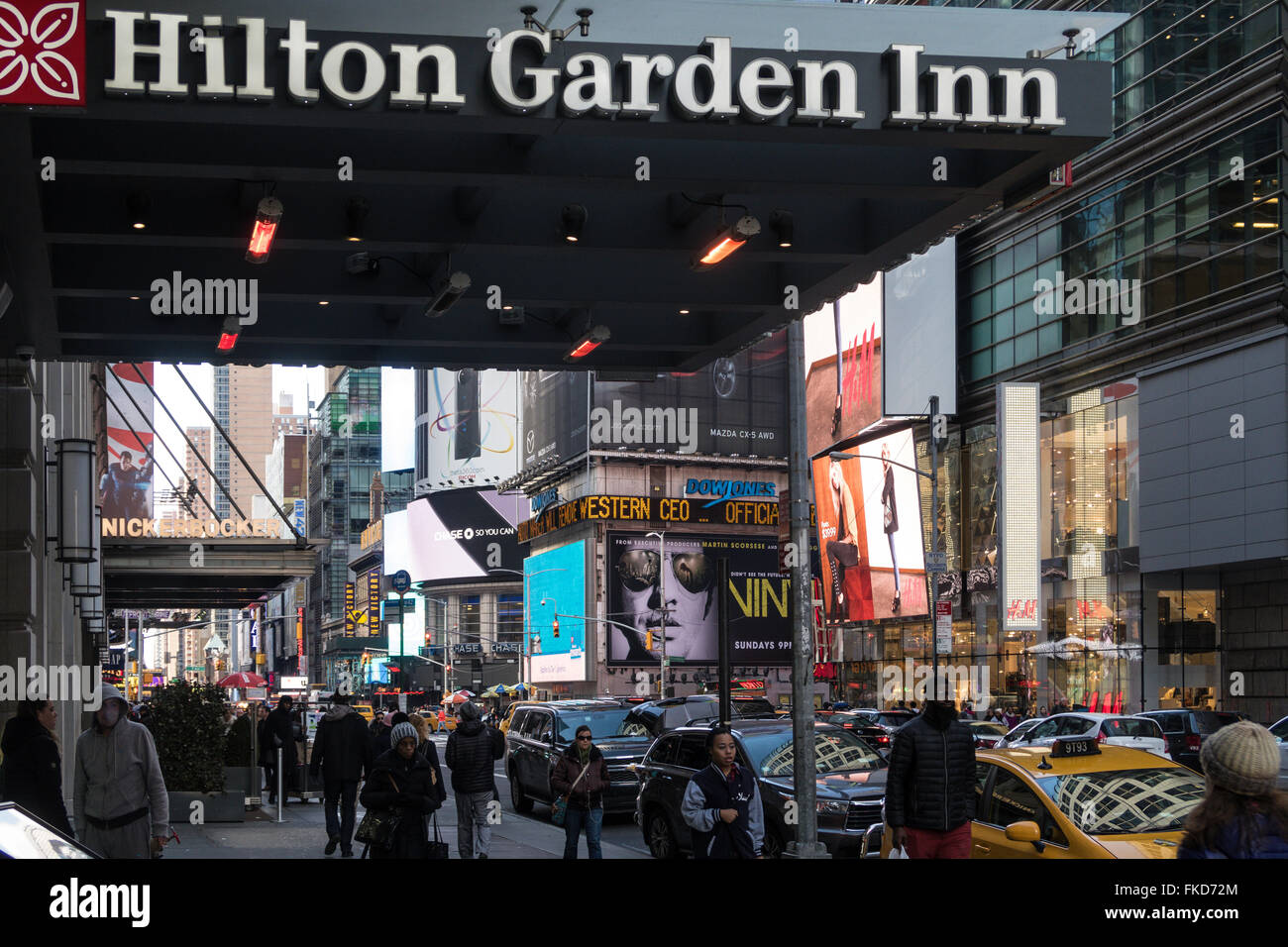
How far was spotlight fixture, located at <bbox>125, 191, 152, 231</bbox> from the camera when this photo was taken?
1153cm

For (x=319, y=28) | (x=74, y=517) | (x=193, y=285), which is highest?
(x=319, y=28)

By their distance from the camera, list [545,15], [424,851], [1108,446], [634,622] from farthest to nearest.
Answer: [634,622] < [1108,446] < [424,851] < [545,15]

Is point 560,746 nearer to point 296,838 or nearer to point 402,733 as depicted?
point 296,838

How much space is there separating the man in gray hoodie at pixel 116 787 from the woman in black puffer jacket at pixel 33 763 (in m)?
0.63

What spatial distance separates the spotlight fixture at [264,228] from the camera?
10617 millimetres

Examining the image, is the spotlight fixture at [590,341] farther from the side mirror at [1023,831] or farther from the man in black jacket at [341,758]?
the side mirror at [1023,831]

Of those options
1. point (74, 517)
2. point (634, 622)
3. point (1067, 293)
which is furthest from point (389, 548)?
point (74, 517)

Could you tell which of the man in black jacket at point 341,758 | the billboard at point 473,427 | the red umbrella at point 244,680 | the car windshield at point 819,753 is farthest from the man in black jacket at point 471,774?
the billboard at point 473,427

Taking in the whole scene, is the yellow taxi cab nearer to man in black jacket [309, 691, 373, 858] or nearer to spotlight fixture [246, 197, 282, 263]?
spotlight fixture [246, 197, 282, 263]

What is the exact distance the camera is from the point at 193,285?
1355 cm

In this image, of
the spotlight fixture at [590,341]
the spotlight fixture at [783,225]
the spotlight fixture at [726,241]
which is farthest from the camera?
the spotlight fixture at [590,341]
